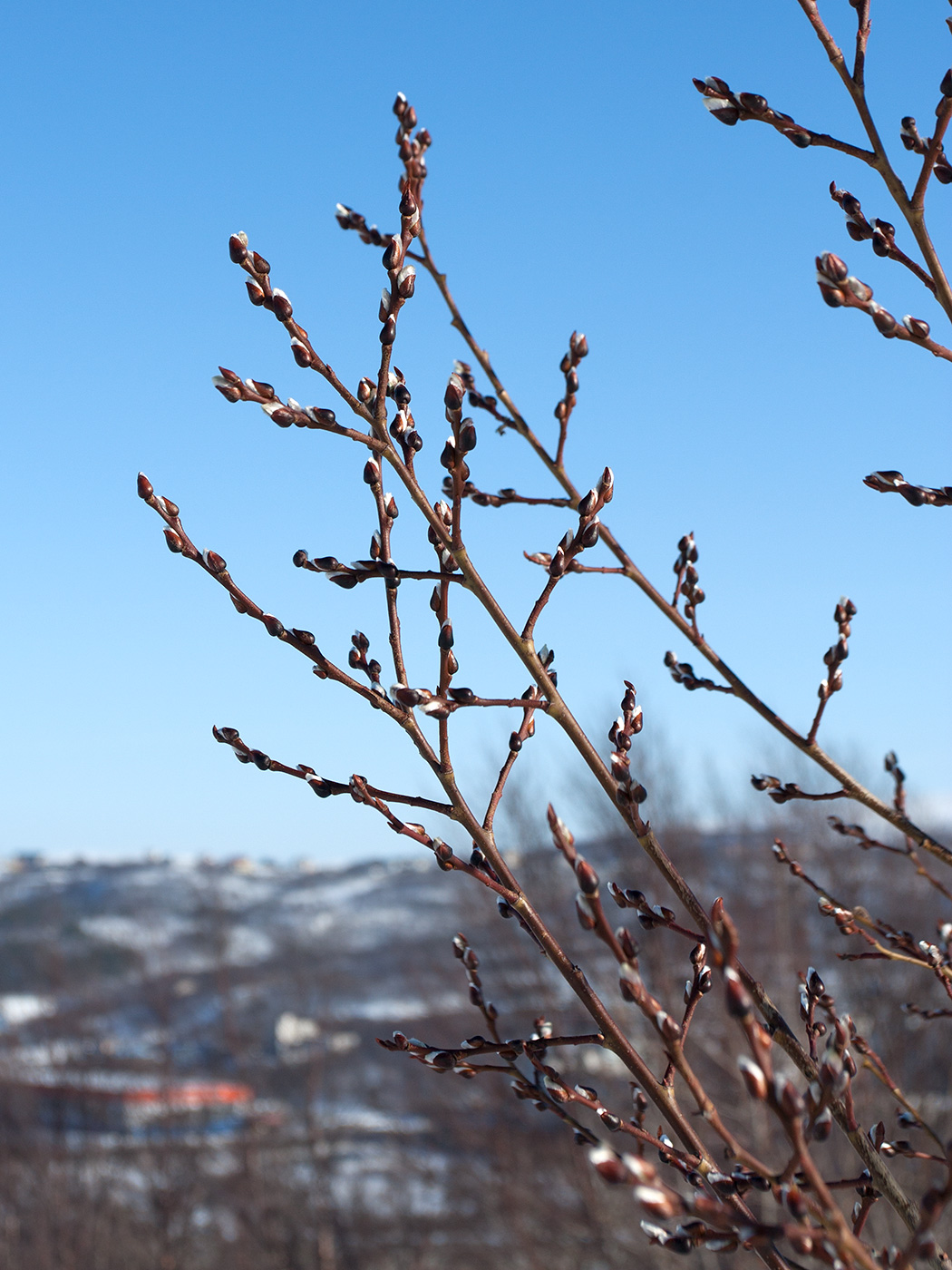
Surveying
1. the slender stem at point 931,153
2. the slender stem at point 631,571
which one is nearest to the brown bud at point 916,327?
the slender stem at point 931,153

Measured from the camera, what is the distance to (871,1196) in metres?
1.24

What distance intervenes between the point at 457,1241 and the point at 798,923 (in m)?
10.8

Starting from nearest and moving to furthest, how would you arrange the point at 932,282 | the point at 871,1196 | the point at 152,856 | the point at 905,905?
the point at 871,1196 < the point at 932,282 < the point at 905,905 < the point at 152,856

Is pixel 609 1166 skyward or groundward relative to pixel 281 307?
groundward

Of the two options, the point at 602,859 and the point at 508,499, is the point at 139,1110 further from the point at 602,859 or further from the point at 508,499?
the point at 508,499

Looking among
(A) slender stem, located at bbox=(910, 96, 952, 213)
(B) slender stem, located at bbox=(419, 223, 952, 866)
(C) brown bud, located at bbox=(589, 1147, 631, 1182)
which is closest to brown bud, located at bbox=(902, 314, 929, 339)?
(A) slender stem, located at bbox=(910, 96, 952, 213)

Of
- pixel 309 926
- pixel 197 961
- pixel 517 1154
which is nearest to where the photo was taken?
pixel 517 1154

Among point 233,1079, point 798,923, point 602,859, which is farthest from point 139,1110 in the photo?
point 798,923

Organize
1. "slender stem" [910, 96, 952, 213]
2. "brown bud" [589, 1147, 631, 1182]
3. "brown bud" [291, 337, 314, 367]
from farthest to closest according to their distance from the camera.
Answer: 1. "slender stem" [910, 96, 952, 213]
2. "brown bud" [291, 337, 314, 367]
3. "brown bud" [589, 1147, 631, 1182]

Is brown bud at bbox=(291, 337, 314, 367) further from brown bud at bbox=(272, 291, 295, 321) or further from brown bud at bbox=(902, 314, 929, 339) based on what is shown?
brown bud at bbox=(902, 314, 929, 339)

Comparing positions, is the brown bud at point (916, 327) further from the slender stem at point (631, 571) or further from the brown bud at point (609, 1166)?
the brown bud at point (609, 1166)

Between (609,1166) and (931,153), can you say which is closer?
(609,1166)

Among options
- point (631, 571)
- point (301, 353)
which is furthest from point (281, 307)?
point (631, 571)

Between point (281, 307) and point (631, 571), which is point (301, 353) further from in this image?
point (631, 571)
